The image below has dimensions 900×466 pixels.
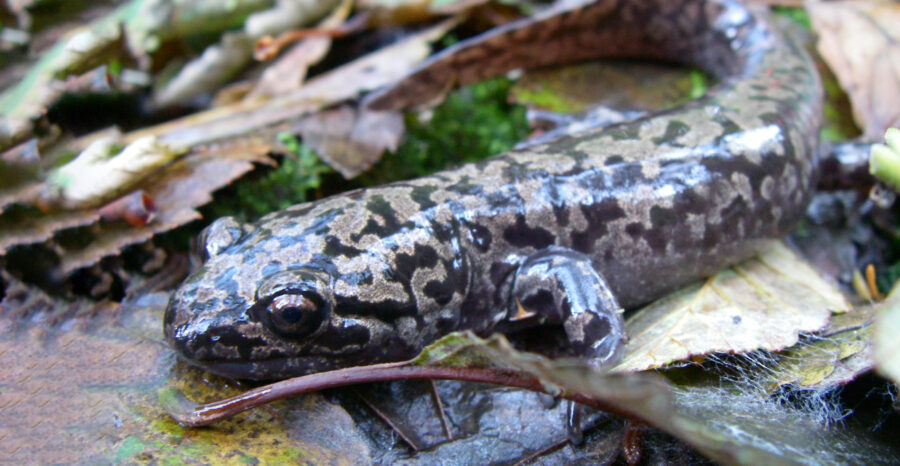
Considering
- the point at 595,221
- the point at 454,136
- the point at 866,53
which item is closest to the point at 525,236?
the point at 595,221

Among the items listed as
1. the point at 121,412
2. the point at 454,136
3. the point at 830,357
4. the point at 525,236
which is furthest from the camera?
the point at 454,136

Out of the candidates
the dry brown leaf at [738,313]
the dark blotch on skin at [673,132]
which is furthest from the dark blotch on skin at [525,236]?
the dark blotch on skin at [673,132]

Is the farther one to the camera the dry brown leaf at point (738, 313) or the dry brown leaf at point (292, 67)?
the dry brown leaf at point (292, 67)

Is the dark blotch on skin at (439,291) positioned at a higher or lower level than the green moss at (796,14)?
lower

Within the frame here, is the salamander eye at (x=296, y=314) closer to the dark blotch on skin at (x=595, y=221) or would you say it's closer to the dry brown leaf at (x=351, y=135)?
the dry brown leaf at (x=351, y=135)

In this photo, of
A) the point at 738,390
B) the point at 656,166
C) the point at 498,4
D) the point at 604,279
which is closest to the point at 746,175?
the point at 656,166

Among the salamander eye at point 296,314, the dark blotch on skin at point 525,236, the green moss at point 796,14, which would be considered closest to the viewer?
the salamander eye at point 296,314

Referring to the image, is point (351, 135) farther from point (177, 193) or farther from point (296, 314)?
Answer: point (296, 314)
